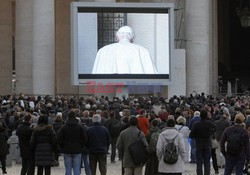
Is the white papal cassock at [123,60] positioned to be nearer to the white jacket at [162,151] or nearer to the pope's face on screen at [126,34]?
the pope's face on screen at [126,34]

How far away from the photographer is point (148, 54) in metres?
45.2

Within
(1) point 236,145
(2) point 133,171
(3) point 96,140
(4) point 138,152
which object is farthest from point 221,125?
(4) point 138,152

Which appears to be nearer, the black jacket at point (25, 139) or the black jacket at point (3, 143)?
the black jacket at point (25, 139)

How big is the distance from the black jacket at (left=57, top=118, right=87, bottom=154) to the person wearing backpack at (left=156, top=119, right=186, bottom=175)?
2.90 meters

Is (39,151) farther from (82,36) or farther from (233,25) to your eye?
(233,25)

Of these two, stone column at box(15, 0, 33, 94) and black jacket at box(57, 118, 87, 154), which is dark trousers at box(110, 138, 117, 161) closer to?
black jacket at box(57, 118, 87, 154)

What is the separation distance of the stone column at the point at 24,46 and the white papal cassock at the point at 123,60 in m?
6.54

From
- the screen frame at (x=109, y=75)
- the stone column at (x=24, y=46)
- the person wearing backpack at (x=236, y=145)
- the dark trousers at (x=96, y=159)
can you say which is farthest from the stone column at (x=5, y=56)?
the person wearing backpack at (x=236, y=145)

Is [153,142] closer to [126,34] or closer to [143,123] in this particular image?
[143,123]

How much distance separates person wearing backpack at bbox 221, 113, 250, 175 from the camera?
69.4 feet

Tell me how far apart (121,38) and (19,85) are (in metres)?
7.85

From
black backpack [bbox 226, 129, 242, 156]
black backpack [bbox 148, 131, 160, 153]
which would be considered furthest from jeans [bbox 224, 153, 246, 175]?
black backpack [bbox 148, 131, 160, 153]

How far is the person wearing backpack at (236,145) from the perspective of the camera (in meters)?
21.2

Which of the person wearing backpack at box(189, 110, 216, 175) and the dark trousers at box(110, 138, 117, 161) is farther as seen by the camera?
the dark trousers at box(110, 138, 117, 161)
